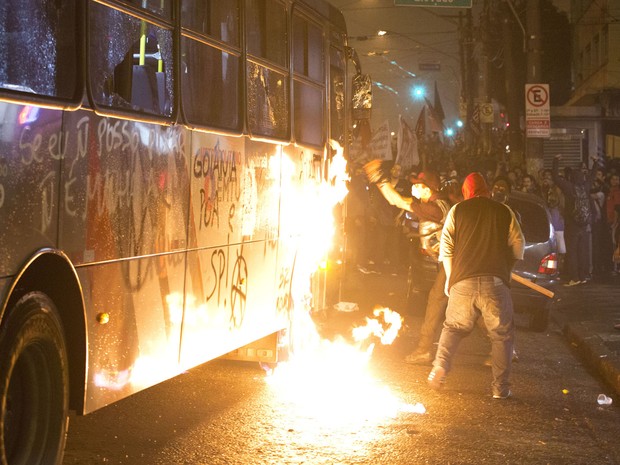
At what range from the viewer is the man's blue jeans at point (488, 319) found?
8.55 m

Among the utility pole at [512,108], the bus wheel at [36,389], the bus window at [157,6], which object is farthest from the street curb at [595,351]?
the utility pole at [512,108]

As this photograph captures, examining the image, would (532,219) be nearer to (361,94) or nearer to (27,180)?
(361,94)

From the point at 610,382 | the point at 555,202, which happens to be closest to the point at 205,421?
the point at 610,382

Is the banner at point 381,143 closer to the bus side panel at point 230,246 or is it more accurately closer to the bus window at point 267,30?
the bus window at point 267,30

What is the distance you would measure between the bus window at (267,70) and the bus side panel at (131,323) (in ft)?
5.80

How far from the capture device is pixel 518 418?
309 inches

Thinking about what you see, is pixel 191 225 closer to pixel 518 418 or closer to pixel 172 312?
pixel 172 312

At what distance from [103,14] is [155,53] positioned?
27.6 inches

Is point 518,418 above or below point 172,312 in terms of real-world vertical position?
below

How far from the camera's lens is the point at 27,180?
14.7ft

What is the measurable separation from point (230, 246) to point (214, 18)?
1604 mm

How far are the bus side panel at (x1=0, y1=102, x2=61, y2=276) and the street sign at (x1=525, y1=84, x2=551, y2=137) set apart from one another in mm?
17226

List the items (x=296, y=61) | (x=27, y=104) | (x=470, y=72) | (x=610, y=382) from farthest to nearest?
1. (x=470, y=72)
2. (x=610, y=382)
3. (x=296, y=61)
4. (x=27, y=104)

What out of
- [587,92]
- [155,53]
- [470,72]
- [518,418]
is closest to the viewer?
[155,53]
